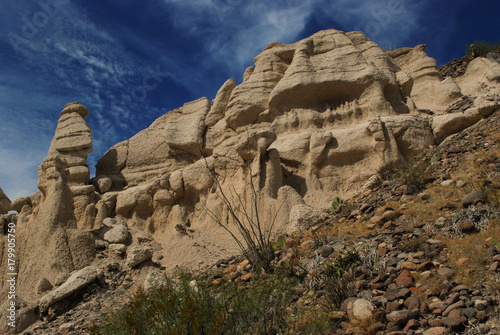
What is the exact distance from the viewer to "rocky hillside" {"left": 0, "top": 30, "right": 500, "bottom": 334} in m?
8.48

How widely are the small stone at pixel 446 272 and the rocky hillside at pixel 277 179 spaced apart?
0.10 m

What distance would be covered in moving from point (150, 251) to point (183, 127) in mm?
7921

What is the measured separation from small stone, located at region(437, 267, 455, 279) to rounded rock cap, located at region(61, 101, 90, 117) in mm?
17486

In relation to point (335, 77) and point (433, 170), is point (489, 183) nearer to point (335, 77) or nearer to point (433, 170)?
point (433, 170)

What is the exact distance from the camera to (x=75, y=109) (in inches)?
751

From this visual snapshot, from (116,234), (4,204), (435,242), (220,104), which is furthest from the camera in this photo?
(220,104)

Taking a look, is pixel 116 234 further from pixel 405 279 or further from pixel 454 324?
pixel 454 324

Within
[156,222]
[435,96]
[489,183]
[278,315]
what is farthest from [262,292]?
[435,96]

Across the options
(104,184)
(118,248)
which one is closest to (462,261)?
(118,248)

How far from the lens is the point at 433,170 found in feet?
34.5

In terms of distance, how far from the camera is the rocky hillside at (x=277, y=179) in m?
8.48

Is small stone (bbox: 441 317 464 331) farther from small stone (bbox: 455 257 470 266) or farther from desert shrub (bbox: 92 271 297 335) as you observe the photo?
desert shrub (bbox: 92 271 297 335)

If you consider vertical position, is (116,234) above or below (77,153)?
below

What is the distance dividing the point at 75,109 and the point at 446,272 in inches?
698
